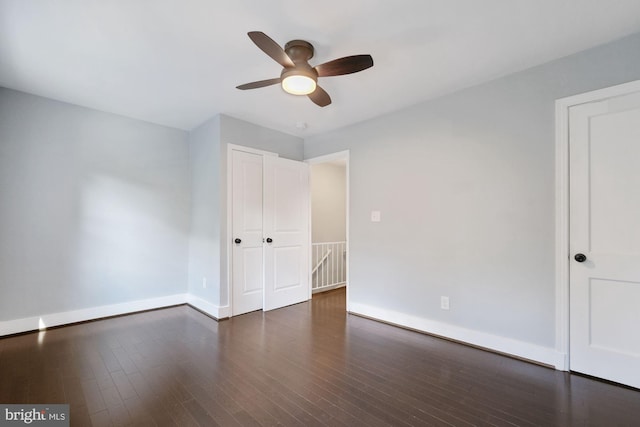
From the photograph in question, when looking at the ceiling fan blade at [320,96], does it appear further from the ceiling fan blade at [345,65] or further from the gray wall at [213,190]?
the gray wall at [213,190]

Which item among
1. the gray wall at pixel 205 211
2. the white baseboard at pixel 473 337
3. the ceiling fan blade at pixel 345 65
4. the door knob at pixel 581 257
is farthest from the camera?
the gray wall at pixel 205 211

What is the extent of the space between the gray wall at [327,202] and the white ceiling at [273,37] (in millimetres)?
2836

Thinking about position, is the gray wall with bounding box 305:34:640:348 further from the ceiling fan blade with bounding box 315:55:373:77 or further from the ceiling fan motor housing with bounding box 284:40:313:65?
the ceiling fan motor housing with bounding box 284:40:313:65

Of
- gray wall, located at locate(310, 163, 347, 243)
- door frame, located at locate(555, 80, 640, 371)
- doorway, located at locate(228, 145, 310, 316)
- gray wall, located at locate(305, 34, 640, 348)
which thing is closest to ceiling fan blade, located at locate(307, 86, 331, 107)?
gray wall, located at locate(305, 34, 640, 348)

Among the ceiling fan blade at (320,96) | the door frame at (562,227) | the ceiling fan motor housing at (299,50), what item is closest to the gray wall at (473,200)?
the door frame at (562,227)

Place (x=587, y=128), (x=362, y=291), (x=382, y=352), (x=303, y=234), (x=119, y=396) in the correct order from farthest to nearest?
(x=303, y=234) → (x=362, y=291) → (x=382, y=352) → (x=587, y=128) → (x=119, y=396)

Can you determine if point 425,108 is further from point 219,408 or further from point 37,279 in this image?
point 37,279

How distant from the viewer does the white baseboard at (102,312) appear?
116 inches

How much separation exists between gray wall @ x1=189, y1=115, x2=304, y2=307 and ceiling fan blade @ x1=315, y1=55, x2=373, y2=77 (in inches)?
74.4

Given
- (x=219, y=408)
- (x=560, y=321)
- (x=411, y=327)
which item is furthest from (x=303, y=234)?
(x=560, y=321)

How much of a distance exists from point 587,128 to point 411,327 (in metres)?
2.42

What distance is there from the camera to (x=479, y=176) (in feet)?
9.02

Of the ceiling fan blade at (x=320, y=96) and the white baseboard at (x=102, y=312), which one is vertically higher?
the ceiling fan blade at (x=320, y=96)

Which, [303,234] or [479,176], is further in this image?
[303,234]
